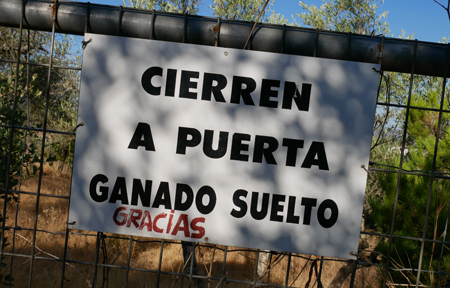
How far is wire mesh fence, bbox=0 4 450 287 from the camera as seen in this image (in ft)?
7.68

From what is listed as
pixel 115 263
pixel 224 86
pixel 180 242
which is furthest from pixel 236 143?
pixel 115 263

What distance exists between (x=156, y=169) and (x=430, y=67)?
1.54 meters

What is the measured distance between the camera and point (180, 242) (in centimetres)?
377

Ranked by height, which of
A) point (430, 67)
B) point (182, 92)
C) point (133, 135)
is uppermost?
point (430, 67)

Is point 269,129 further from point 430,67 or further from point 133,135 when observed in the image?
point 430,67

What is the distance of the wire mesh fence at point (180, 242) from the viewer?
7.68ft

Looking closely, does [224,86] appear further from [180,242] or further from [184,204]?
[180,242]

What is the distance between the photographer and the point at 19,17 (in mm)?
2387

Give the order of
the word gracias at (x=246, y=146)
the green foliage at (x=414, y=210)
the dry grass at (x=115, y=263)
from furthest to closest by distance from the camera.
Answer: the dry grass at (x=115, y=263)
the green foliage at (x=414, y=210)
the word gracias at (x=246, y=146)

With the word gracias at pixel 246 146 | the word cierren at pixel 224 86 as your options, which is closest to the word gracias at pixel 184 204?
the word gracias at pixel 246 146

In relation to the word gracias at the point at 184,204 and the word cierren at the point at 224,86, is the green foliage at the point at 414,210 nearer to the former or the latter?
the word gracias at the point at 184,204

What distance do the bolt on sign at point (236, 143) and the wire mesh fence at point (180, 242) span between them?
0.12 metres

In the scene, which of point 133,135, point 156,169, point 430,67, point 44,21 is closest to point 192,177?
point 156,169

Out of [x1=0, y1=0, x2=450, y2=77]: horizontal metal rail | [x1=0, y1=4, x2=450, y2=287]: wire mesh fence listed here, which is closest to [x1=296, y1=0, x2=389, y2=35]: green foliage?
[x1=0, y1=4, x2=450, y2=287]: wire mesh fence
